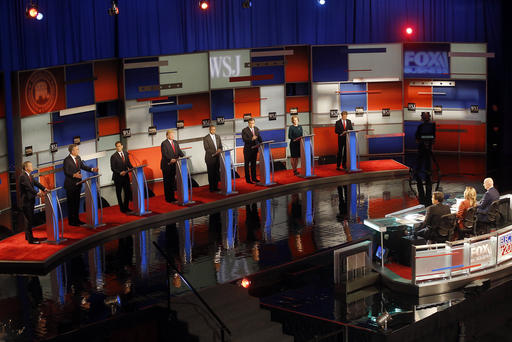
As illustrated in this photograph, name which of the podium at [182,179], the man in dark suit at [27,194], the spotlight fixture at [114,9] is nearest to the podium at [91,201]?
the man in dark suit at [27,194]

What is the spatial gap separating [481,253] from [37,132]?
25.6ft

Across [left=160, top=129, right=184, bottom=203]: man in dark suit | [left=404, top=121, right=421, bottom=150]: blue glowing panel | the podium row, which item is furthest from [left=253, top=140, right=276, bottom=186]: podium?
[left=404, top=121, right=421, bottom=150]: blue glowing panel

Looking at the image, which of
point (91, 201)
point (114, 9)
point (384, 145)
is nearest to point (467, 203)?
point (91, 201)

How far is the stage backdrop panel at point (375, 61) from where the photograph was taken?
18062 mm

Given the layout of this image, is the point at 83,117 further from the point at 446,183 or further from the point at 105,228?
the point at 446,183

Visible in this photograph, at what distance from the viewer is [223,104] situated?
17.1 m

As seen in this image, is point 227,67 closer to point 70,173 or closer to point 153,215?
point 153,215

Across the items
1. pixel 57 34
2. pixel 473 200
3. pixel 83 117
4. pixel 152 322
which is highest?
pixel 57 34

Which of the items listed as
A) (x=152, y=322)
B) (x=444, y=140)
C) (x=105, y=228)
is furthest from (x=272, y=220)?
(x=444, y=140)

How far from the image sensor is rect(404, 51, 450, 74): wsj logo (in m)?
18.2

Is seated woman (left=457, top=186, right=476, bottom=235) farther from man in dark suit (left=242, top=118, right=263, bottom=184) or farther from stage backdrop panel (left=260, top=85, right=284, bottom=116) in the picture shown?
stage backdrop panel (left=260, top=85, right=284, bottom=116)

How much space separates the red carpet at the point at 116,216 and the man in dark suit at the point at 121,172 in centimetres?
22

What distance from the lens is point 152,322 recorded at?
895 centimetres

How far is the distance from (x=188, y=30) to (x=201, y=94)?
1371mm
